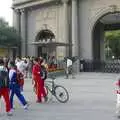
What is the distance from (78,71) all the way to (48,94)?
2136 centimetres

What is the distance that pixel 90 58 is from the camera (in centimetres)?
3947

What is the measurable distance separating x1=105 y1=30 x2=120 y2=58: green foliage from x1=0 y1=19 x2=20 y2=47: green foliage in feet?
154

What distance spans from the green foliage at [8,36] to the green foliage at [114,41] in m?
47.1

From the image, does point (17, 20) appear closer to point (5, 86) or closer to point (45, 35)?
point (45, 35)

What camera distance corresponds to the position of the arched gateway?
39188mm

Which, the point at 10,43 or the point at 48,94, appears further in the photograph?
the point at 10,43

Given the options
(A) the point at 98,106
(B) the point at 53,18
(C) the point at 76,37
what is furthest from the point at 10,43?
(A) the point at 98,106

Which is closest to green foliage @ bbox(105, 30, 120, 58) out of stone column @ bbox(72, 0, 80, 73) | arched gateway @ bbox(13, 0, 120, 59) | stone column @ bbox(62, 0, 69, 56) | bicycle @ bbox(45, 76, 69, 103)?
arched gateway @ bbox(13, 0, 120, 59)

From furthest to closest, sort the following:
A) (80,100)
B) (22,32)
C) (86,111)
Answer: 1. (22,32)
2. (80,100)
3. (86,111)

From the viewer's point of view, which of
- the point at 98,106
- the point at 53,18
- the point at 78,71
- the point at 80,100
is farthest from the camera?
the point at 53,18

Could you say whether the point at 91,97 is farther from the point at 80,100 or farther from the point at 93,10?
the point at 93,10

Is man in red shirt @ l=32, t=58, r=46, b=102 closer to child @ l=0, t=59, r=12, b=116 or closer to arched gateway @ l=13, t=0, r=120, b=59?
child @ l=0, t=59, r=12, b=116

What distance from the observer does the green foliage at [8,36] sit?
44000 mm

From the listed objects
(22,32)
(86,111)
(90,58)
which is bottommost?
(86,111)
